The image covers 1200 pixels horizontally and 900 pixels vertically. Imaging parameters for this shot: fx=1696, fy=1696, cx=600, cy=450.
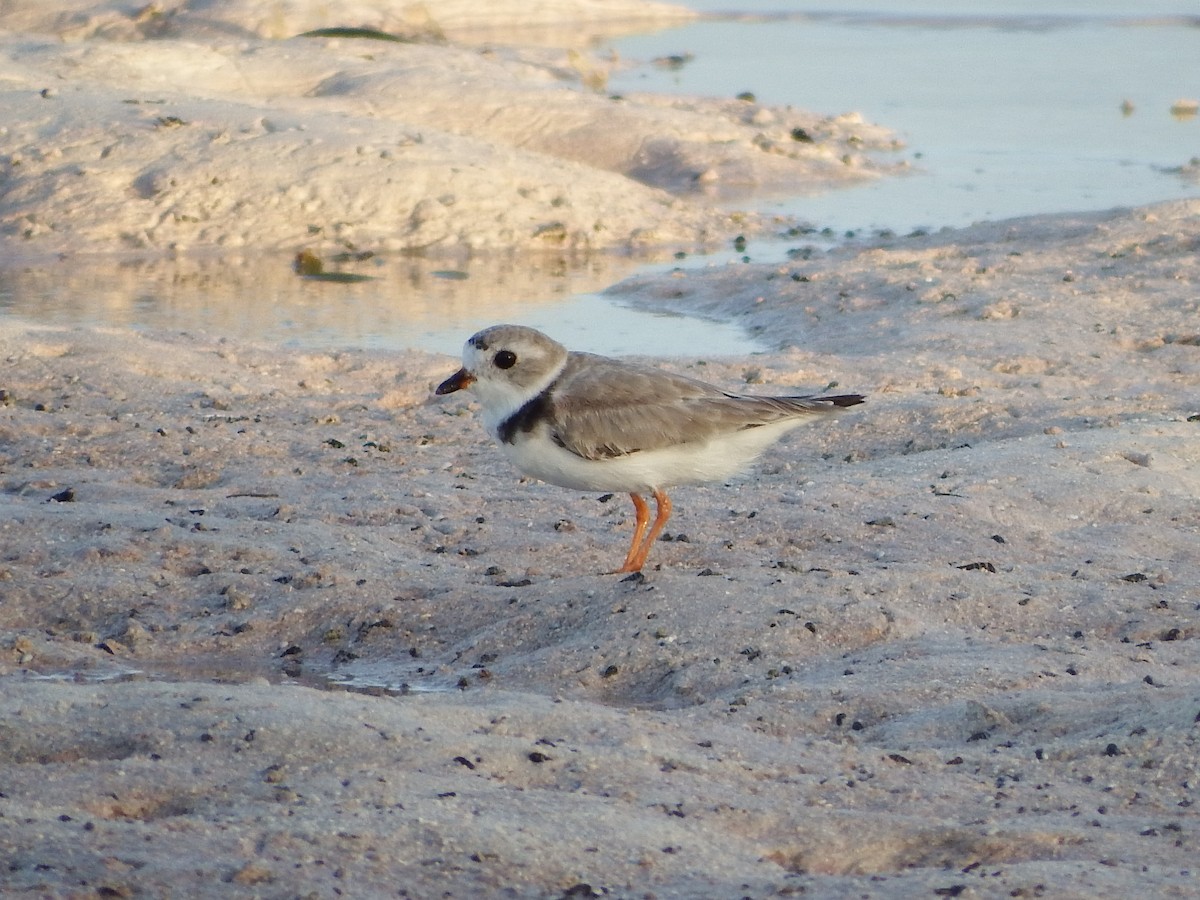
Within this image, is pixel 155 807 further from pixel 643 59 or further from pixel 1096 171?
pixel 643 59

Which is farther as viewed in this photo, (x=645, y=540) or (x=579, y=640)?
(x=645, y=540)

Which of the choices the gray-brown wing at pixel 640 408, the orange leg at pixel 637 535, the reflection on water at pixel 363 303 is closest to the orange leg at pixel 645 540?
the orange leg at pixel 637 535

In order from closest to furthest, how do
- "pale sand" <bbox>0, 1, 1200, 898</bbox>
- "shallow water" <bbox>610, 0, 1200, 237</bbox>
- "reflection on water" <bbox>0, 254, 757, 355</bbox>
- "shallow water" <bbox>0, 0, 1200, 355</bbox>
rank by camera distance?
1. "pale sand" <bbox>0, 1, 1200, 898</bbox>
2. "reflection on water" <bbox>0, 254, 757, 355</bbox>
3. "shallow water" <bbox>0, 0, 1200, 355</bbox>
4. "shallow water" <bbox>610, 0, 1200, 237</bbox>

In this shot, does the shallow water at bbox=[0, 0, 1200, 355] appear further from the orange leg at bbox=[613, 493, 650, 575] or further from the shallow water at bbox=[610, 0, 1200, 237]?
the orange leg at bbox=[613, 493, 650, 575]

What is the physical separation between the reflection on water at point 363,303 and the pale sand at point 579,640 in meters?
1.14

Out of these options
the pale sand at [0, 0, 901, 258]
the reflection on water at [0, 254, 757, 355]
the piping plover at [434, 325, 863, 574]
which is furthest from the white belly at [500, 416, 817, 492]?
the pale sand at [0, 0, 901, 258]

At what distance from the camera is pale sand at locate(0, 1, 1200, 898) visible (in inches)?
142

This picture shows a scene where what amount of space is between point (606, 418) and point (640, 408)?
0.16 meters

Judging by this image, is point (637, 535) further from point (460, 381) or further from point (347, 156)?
point (347, 156)

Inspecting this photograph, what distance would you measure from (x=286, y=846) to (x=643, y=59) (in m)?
24.4

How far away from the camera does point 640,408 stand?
5660mm

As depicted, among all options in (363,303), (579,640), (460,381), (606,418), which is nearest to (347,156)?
(363,303)

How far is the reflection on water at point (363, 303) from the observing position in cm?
1083

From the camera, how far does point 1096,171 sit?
17250 millimetres
